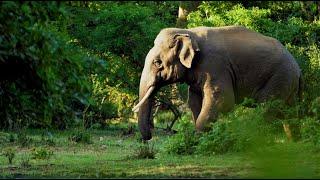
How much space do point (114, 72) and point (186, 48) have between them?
9.45m

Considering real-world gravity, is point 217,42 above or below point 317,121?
above

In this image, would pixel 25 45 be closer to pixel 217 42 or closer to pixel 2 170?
pixel 2 170

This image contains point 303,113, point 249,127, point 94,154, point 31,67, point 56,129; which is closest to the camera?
point 31,67

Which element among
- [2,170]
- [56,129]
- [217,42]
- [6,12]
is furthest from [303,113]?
[56,129]

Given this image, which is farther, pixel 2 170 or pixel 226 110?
pixel 226 110

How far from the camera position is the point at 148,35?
26.3 m

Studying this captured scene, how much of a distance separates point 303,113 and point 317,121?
1.38 meters

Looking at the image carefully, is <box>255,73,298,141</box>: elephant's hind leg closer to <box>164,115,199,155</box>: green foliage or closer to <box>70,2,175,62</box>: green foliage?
<box>164,115,199,155</box>: green foliage

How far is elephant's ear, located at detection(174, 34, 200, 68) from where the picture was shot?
17.4 metres

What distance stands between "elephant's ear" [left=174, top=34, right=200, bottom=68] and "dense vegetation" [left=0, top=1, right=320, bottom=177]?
53.9 inches

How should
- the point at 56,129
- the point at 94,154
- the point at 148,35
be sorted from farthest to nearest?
the point at 148,35 → the point at 56,129 → the point at 94,154

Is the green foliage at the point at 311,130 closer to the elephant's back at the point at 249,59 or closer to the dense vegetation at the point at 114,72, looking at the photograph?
the dense vegetation at the point at 114,72

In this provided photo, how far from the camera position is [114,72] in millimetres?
26734

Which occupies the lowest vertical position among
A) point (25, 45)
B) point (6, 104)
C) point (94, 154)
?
point (94, 154)
